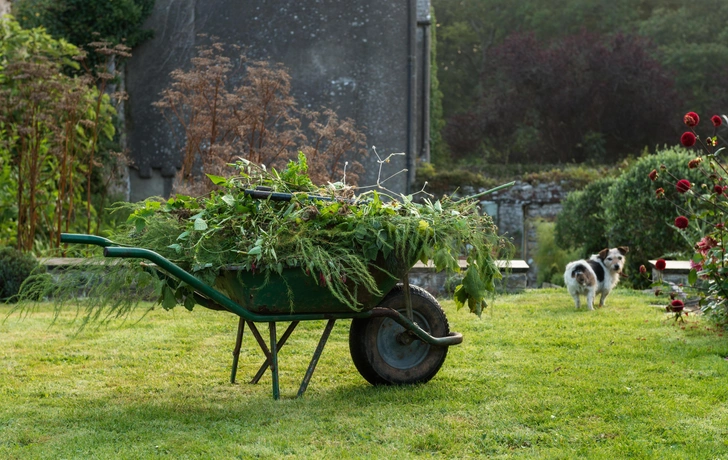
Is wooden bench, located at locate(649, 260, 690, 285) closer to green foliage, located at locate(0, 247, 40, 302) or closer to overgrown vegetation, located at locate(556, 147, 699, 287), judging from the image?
overgrown vegetation, located at locate(556, 147, 699, 287)

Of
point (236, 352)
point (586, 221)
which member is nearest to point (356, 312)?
point (236, 352)

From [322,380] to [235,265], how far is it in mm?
1218

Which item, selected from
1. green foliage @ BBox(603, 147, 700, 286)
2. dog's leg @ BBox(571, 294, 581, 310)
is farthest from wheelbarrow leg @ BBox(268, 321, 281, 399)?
green foliage @ BBox(603, 147, 700, 286)

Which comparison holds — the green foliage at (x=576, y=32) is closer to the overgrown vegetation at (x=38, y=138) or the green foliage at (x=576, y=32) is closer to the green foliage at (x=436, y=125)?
the green foliage at (x=436, y=125)

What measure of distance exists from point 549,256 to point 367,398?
9.02 metres

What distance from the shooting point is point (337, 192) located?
16.4 feet

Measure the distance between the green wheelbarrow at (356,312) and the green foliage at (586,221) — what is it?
7.10 m

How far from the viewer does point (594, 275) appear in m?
8.12

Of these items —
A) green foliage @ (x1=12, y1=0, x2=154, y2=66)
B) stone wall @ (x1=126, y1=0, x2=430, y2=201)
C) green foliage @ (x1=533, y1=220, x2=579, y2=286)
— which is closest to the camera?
green foliage @ (x1=533, y1=220, x2=579, y2=286)

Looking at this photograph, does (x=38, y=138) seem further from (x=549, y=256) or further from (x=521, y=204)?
(x=521, y=204)

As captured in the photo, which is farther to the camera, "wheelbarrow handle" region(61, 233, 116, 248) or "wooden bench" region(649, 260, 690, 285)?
"wooden bench" region(649, 260, 690, 285)

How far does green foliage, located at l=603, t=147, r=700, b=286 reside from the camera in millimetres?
10195

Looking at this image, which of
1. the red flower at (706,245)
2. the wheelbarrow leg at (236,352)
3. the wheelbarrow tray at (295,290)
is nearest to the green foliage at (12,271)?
the wheelbarrow leg at (236,352)

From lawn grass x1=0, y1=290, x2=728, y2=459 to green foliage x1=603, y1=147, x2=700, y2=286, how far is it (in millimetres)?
3155
